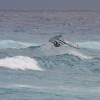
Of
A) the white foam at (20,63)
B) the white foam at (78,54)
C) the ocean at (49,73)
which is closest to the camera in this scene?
the ocean at (49,73)

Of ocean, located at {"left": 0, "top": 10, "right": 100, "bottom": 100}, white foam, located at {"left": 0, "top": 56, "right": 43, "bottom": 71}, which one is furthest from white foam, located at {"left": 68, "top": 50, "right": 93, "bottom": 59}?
white foam, located at {"left": 0, "top": 56, "right": 43, "bottom": 71}

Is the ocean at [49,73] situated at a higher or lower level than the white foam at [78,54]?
lower

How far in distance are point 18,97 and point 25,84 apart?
10.3 feet

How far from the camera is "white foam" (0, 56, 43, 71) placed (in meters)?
37.0

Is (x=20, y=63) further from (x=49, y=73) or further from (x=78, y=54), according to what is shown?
(x=78, y=54)

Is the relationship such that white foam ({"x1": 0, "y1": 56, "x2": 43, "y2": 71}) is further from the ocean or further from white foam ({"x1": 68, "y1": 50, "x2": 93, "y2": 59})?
white foam ({"x1": 68, "y1": 50, "x2": 93, "y2": 59})

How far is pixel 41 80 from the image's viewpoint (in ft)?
104

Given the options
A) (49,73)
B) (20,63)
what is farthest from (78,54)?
(49,73)

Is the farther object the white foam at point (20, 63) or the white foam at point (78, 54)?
the white foam at point (78, 54)

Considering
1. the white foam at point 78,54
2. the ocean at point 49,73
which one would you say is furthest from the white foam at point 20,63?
the white foam at point 78,54

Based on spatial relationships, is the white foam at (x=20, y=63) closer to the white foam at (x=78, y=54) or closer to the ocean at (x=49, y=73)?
the ocean at (x=49, y=73)

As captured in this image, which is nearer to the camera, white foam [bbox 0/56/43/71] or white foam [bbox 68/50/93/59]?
white foam [bbox 0/56/43/71]

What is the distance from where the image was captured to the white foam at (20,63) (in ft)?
121

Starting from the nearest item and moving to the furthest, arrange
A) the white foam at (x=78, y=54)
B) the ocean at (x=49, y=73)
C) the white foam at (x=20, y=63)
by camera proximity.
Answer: the ocean at (x=49, y=73) < the white foam at (x=20, y=63) < the white foam at (x=78, y=54)
